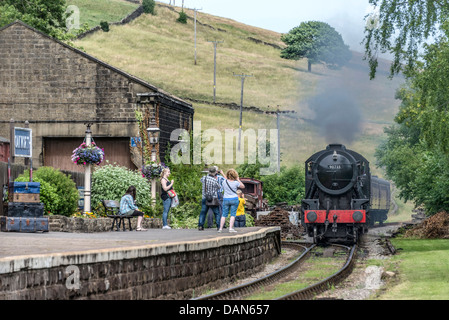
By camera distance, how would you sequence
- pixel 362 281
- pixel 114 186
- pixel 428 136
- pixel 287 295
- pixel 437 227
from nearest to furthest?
pixel 287 295 < pixel 362 281 < pixel 428 136 < pixel 114 186 < pixel 437 227

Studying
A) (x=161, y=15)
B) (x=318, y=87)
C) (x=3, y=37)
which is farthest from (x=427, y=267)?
(x=161, y=15)

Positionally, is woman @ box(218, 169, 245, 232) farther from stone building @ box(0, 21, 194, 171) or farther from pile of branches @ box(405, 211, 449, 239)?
stone building @ box(0, 21, 194, 171)

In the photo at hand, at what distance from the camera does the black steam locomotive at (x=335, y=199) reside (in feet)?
82.1

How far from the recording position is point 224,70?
124 metres

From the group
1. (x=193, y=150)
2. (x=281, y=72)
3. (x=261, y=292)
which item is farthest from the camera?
(x=281, y=72)

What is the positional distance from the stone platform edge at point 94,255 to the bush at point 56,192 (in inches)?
303

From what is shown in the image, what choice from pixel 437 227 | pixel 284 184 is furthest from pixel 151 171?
pixel 284 184

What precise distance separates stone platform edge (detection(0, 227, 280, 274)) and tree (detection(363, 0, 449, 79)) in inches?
314

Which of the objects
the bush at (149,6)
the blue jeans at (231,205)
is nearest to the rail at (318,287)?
the blue jeans at (231,205)

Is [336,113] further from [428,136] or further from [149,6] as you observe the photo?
[149,6]

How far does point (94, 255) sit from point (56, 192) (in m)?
12.3
